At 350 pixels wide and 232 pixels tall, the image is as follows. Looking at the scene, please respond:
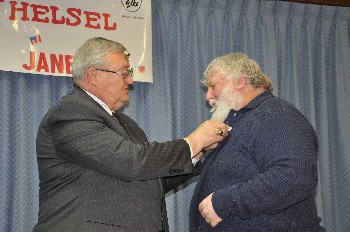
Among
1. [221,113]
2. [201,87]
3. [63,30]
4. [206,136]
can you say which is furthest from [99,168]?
[201,87]

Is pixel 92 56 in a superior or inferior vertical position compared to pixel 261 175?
superior

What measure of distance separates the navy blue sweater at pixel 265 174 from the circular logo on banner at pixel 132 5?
135cm

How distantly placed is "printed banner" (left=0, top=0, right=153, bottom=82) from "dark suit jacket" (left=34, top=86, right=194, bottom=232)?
1041 millimetres

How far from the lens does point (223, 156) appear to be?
2.00 metres

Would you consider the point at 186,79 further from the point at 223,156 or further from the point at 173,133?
the point at 223,156

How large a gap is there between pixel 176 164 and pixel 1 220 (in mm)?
1384

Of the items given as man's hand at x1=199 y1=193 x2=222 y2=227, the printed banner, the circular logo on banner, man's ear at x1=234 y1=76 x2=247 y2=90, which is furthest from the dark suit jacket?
the circular logo on banner

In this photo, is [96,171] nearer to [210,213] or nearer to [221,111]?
[210,213]

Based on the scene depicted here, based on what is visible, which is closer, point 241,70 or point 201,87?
point 241,70

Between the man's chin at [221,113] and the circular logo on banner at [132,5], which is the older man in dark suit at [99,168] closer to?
the man's chin at [221,113]

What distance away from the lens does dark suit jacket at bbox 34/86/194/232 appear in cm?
176

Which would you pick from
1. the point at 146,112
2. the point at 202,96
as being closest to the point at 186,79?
the point at 202,96

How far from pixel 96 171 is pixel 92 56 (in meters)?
0.55

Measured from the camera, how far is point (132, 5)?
3.07 m
